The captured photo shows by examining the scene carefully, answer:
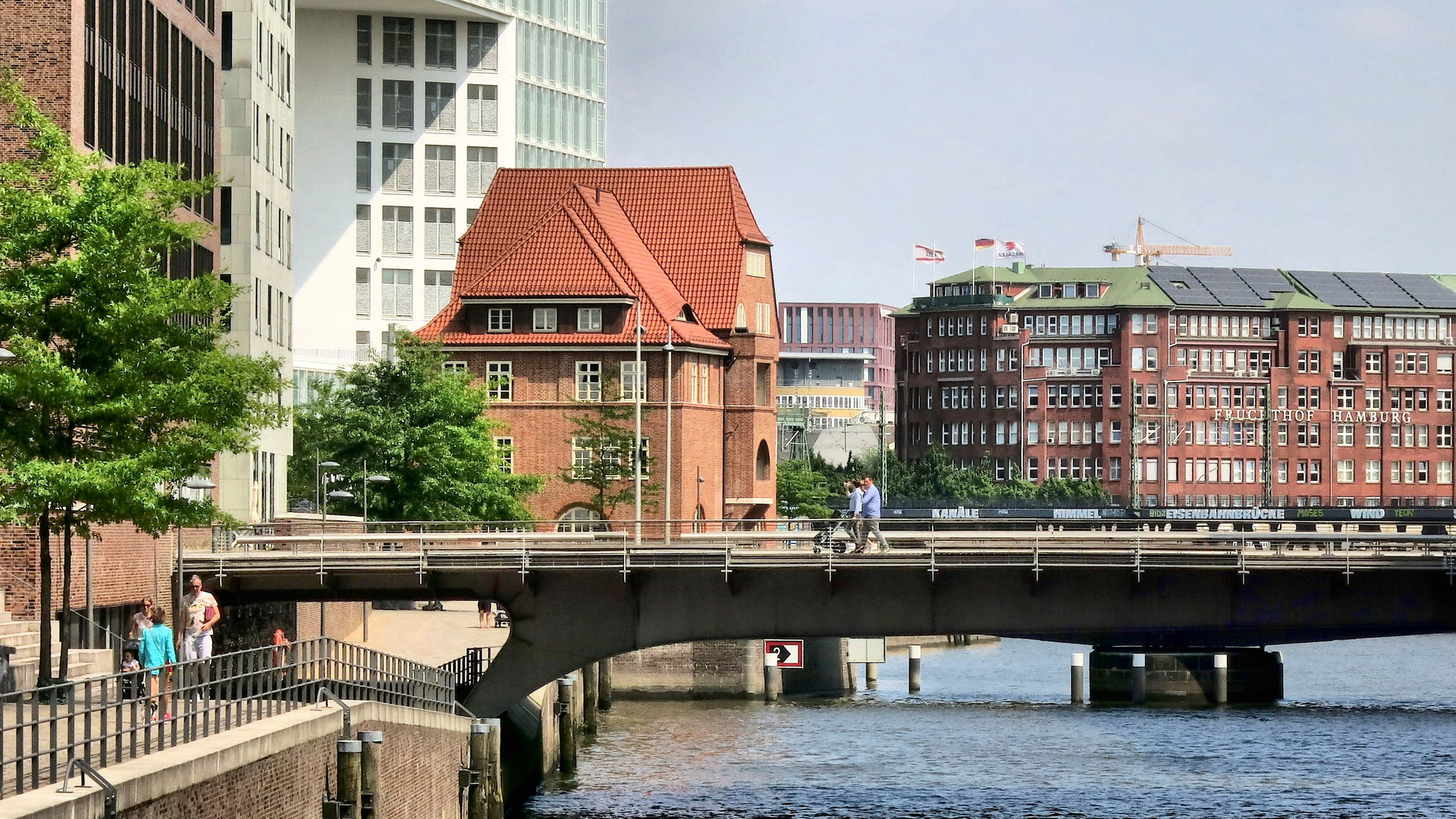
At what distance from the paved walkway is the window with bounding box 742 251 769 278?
28400mm

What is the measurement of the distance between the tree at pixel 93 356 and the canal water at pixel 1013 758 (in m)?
15.4

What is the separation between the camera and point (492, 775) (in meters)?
44.8

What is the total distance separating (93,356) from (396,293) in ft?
307

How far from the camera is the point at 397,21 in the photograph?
415 ft

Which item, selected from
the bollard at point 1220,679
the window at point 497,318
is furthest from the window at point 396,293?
the bollard at point 1220,679

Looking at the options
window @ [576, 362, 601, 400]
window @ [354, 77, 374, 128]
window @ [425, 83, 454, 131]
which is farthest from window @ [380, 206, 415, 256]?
window @ [576, 362, 601, 400]

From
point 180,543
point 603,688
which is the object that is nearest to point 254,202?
point 603,688

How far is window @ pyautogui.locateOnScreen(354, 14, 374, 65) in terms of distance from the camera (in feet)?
414

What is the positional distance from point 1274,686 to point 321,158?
64.8 m

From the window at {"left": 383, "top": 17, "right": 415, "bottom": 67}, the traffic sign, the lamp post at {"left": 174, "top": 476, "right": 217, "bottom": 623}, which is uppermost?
the window at {"left": 383, "top": 17, "right": 415, "bottom": 67}

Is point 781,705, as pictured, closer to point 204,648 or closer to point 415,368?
point 415,368

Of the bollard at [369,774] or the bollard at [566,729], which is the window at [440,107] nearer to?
the bollard at [566,729]

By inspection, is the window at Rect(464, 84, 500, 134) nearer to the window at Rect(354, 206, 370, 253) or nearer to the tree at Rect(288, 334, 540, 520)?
the window at Rect(354, 206, 370, 253)

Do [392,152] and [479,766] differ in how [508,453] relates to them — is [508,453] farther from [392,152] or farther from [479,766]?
[479,766]
